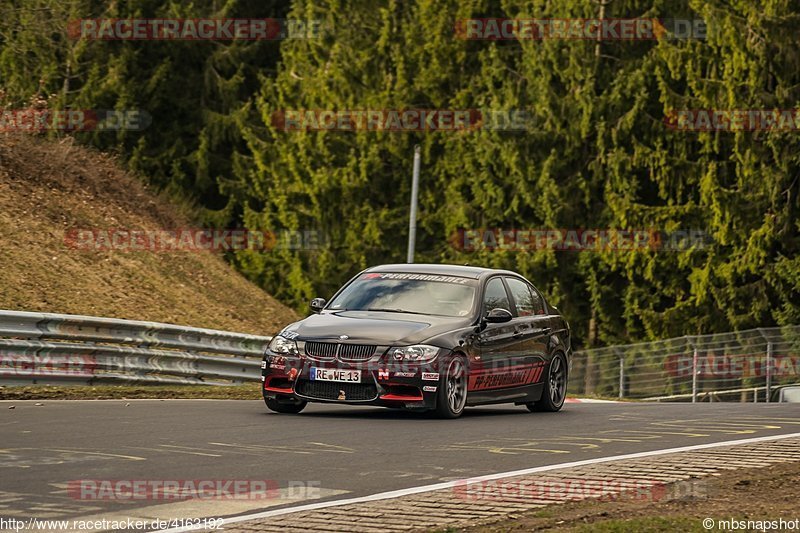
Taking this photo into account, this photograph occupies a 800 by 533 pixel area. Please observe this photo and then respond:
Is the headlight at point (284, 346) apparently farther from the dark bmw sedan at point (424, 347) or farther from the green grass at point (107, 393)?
the green grass at point (107, 393)

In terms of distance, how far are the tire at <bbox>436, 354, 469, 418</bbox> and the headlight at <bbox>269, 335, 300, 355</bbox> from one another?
1462mm

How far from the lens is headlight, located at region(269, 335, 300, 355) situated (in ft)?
46.8

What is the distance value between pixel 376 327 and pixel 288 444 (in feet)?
10.5

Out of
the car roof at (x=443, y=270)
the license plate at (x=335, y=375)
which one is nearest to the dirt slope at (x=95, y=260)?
the car roof at (x=443, y=270)

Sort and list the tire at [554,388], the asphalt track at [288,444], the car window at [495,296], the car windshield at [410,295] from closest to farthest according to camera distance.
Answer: the asphalt track at [288,444] → the car windshield at [410,295] → the car window at [495,296] → the tire at [554,388]

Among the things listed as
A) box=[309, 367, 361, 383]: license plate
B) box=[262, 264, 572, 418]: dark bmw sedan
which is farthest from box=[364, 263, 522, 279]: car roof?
box=[309, 367, 361, 383]: license plate

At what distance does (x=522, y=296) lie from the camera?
16.8m

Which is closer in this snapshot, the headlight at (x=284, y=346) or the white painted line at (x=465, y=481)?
the white painted line at (x=465, y=481)

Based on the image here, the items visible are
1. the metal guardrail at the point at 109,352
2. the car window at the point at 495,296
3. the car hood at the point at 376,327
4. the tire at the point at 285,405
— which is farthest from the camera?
the metal guardrail at the point at 109,352

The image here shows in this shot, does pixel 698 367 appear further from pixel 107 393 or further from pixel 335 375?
pixel 335 375

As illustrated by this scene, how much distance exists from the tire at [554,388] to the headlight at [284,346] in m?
3.38

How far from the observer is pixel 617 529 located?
7.61m

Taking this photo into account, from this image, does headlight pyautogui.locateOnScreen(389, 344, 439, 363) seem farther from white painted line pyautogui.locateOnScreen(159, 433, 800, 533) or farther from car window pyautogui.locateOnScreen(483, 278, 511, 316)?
white painted line pyautogui.locateOnScreen(159, 433, 800, 533)

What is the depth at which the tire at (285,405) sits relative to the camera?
14.4 meters
